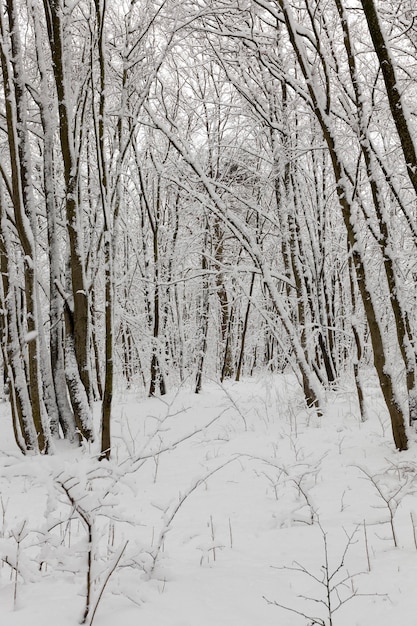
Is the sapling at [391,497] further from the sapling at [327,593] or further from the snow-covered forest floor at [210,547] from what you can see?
the sapling at [327,593]

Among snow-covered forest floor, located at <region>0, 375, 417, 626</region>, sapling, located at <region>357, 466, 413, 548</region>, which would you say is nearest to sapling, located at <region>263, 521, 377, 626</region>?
snow-covered forest floor, located at <region>0, 375, 417, 626</region>

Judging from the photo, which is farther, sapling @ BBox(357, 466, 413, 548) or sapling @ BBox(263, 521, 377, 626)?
sapling @ BBox(357, 466, 413, 548)

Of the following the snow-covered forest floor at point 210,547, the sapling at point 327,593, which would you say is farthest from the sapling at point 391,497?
the sapling at point 327,593

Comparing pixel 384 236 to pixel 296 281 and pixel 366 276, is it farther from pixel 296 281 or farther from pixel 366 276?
pixel 296 281

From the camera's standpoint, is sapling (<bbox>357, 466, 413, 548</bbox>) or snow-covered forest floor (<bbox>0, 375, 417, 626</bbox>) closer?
snow-covered forest floor (<bbox>0, 375, 417, 626</bbox>)

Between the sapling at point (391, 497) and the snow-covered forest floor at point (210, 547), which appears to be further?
the sapling at point (391, 497)

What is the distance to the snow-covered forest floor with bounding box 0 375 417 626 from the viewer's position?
66.7 inches

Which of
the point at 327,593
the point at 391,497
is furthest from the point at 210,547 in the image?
the point at 391,497

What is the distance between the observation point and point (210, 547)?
2.38 m

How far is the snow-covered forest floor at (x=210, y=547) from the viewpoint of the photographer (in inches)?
66.7

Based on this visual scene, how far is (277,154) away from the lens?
7.44 metres

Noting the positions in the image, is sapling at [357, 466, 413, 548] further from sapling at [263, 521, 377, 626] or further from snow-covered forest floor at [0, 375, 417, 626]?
sapling at [263, 521, 377, 626]

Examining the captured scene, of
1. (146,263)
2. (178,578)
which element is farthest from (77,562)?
(146,263)

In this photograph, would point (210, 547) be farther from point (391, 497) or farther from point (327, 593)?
point (391, 497)
